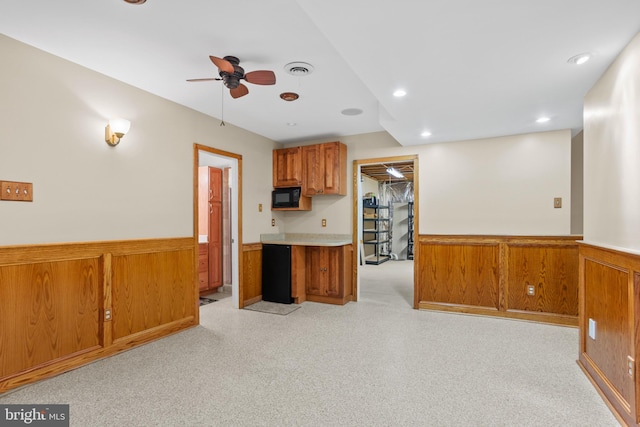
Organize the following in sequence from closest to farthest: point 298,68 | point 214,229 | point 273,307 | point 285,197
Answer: point 298,68 < point 273,307 < point 285,197 < point 214,229

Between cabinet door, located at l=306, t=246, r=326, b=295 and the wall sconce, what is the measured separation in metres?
2.89

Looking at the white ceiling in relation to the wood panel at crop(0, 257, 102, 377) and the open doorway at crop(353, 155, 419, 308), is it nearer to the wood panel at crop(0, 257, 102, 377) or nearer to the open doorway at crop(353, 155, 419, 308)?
the wood panel at crop(0, 257, 102, 377)

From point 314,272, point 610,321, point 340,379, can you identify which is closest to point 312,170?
point 314,272

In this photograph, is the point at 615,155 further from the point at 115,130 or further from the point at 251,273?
the point at 251,273

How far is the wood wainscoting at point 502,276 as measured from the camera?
3.84m

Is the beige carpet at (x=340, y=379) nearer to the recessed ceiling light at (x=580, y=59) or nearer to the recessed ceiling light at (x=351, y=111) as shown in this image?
the recessed ceiling light at (x=580, y=59)

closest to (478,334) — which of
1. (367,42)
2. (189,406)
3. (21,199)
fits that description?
(189,406)

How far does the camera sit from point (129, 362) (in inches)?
110

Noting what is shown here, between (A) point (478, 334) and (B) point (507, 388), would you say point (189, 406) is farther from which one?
(A) point (478, 334)

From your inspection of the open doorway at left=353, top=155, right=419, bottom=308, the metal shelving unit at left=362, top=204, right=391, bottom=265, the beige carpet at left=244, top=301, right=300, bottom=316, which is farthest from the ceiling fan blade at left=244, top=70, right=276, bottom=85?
the metal shelving unit at left=362, top=204, right=391, bottom=265

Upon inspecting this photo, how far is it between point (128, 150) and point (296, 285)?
2746mm

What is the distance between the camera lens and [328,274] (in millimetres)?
4828

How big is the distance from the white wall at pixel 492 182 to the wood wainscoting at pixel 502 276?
161 mm

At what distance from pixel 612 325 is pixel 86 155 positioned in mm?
4197
